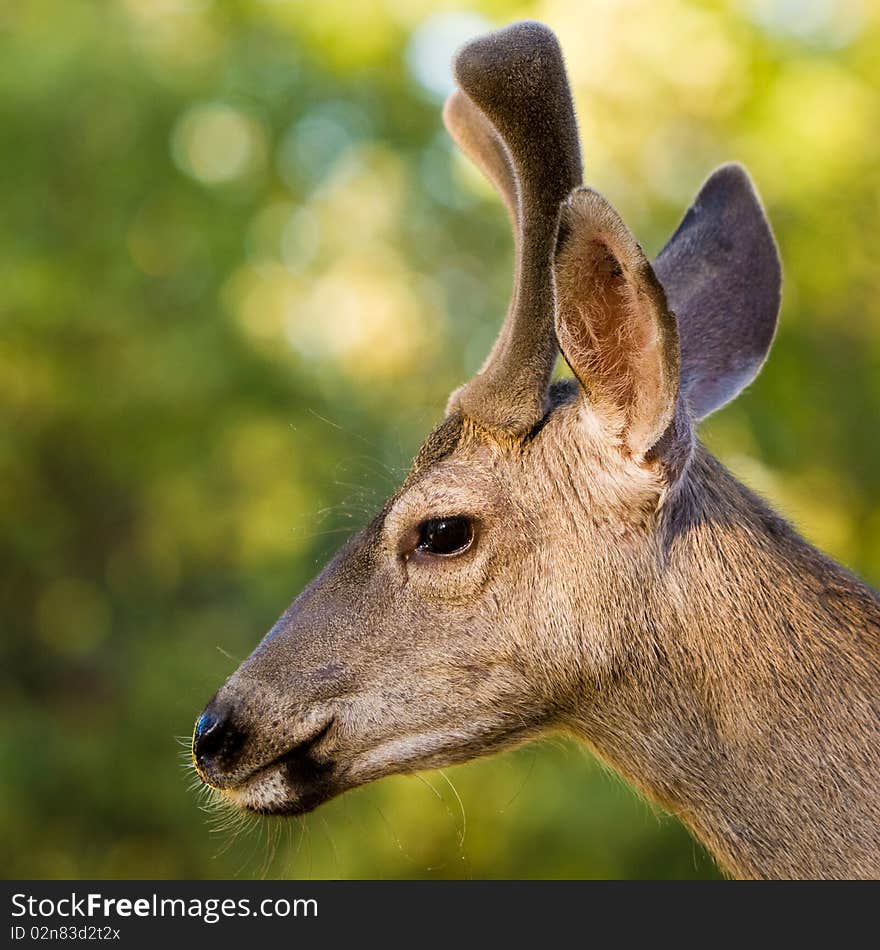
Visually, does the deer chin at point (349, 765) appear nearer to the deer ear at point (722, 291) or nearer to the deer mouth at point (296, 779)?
the deer mouth at point (296, 779)

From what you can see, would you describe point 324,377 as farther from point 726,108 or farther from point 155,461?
point 726,108

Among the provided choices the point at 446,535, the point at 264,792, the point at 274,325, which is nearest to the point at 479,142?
the point at 446,535

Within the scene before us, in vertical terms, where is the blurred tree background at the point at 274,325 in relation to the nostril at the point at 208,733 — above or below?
below

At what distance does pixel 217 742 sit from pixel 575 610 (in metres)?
1.07

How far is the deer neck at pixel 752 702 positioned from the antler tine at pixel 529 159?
0.54 meters

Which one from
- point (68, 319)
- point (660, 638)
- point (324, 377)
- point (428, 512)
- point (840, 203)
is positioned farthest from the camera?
point (324, 377)

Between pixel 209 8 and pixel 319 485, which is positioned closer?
pixel 319 485

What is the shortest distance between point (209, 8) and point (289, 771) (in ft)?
46.7

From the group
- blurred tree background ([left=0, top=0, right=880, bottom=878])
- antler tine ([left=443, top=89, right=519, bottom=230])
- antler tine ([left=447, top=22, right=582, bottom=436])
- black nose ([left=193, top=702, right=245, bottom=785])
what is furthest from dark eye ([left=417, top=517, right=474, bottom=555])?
blurred tree background ([left=0, top=0, right=880, bottom=878])

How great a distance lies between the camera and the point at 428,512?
384cm

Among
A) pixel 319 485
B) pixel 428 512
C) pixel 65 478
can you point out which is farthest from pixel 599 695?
pixel 65 478

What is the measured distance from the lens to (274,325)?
1606 centimetres

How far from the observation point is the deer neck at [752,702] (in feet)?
11.2

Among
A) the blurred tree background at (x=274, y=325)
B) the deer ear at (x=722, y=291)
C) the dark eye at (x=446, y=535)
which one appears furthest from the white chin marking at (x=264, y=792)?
the blurred tree background at (x=274, y=325)
